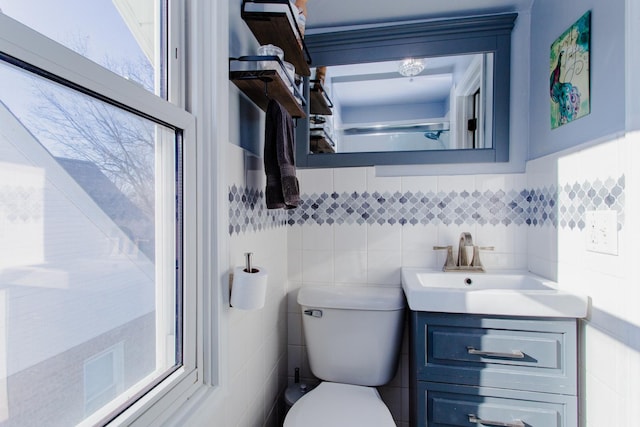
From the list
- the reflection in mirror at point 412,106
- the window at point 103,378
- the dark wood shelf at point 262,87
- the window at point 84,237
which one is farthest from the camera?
the reflection in mirror at point 412,106

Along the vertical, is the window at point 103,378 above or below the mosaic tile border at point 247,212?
below

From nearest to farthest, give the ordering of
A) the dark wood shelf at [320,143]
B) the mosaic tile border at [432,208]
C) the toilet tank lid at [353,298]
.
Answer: the mosaic tile border at [432,208], the toilet tank lid at [353,298], the dark wood shelf at [320,143]

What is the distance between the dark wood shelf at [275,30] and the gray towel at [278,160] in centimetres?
25

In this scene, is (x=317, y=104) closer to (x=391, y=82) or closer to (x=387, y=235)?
(x=391, y=82)

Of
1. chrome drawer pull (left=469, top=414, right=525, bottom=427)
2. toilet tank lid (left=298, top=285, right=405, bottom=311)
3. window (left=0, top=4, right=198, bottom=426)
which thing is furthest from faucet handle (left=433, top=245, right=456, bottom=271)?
window (left=0, top=4, right=198, bottom=426)

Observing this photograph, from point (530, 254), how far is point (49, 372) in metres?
1.72

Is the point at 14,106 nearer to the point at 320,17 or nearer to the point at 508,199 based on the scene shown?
the point at 320,17

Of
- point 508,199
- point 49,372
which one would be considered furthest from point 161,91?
point 508,199

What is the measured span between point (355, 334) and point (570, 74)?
130 cm

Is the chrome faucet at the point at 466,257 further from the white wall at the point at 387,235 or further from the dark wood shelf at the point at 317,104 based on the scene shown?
the dark wood shelf at the point at 317,104

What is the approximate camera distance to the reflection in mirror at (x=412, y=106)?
1.65m

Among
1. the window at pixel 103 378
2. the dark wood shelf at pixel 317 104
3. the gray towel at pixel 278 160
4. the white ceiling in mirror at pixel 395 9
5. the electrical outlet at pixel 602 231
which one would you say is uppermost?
the white ceiling in mirror at pixel 395 9

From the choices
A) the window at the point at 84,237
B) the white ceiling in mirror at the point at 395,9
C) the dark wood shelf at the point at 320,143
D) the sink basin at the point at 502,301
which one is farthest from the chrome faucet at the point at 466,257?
the window at the point at 84,237

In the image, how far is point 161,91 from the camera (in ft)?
2.82
